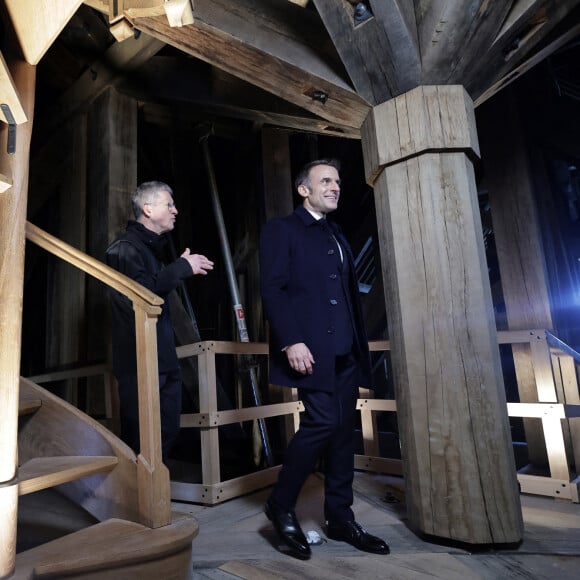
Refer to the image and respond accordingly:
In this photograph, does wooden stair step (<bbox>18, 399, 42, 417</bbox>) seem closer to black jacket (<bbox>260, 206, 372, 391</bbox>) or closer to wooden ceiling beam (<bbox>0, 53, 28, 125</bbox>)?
black jacket (<bbox>260, 206, 372, 391</bbox>)

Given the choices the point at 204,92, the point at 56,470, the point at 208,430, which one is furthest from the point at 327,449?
the point at 204,92

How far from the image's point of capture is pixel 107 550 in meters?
1.42

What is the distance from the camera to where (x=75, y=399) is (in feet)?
11.6

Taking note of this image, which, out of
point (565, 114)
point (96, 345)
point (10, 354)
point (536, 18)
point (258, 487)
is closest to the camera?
point (10, 354)

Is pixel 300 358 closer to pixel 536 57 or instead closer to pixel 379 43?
pixel 379 43

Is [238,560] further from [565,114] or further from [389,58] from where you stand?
[565,114]

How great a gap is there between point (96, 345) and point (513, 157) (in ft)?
10.4

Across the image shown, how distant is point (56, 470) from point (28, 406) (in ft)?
1.46

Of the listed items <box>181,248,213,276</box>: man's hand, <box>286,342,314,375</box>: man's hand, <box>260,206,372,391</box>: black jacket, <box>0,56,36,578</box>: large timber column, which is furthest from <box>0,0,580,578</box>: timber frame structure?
<box>181,248,213,276</box>: man's hand

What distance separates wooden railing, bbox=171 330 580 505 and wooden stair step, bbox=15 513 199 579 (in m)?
1.01

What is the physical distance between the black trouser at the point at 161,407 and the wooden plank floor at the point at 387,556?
0.48 metres

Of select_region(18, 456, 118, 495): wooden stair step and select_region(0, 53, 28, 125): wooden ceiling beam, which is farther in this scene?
select_region(18, 456, 118, 495): wooden stair step

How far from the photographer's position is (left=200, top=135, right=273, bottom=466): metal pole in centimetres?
376

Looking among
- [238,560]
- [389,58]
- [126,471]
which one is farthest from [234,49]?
[238,560]
